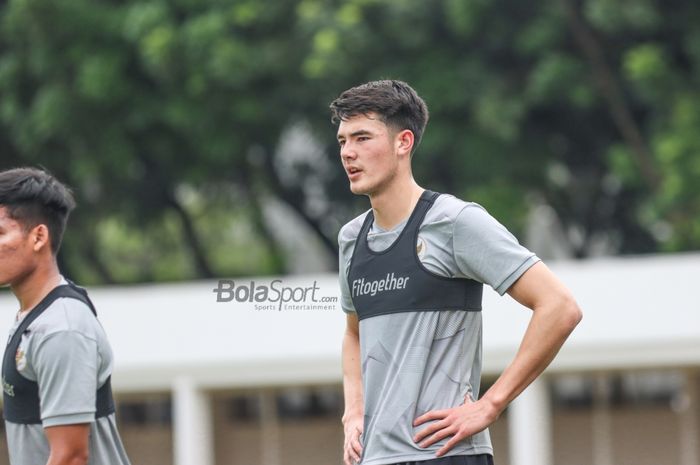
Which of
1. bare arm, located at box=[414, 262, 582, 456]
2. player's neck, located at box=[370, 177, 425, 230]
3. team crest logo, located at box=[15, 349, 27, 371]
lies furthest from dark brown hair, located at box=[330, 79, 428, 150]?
team crest logo, located at box=[15, 349, 27, 371]

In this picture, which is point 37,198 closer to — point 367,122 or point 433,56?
point 367,122

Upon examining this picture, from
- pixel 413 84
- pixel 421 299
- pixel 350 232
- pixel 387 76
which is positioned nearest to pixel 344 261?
pixel 350 232

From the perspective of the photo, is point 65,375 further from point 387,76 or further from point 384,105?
point 387,76

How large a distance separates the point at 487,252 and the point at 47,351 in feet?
3.76

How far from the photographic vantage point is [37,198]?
3576 millimetres

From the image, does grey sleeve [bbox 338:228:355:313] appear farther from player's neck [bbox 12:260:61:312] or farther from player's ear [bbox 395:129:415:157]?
player's neck [bbox 12:260:61:312]

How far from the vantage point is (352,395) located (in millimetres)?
3752

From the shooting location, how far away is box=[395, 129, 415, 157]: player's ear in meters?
3.52

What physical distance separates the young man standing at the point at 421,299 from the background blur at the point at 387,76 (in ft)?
30.8

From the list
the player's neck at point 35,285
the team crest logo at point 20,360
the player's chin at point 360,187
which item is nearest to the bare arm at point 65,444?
the team crest logo at point 20,360

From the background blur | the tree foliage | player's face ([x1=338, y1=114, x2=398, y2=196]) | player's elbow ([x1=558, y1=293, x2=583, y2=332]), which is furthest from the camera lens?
the tree foliage

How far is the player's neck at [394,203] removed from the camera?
138 inches

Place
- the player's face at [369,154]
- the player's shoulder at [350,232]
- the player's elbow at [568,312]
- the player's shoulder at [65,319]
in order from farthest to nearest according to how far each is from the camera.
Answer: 1. the player's shoulder at [350,232]
2. the player's face at [369,154]
3. the player's shoulder at [65,319]
4. the player's elbow at [568,312]

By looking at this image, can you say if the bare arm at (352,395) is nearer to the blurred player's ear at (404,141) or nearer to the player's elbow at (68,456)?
the blurred player's ear at (404,141)
